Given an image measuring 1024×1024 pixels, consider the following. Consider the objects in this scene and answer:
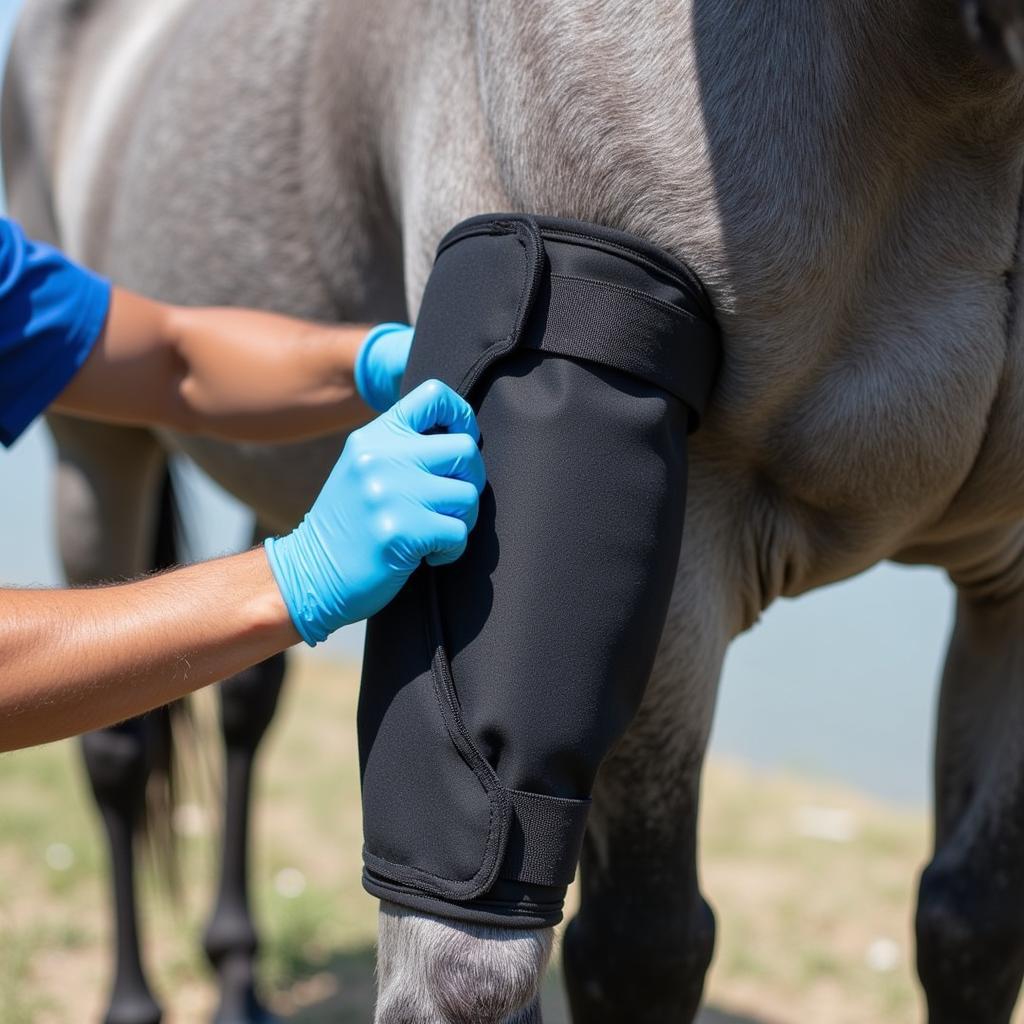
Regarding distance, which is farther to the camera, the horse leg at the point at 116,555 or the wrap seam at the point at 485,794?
the horse leg at the point at 116,555

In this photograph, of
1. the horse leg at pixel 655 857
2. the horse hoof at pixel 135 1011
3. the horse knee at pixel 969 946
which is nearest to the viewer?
the horse leg at pixel 655 857

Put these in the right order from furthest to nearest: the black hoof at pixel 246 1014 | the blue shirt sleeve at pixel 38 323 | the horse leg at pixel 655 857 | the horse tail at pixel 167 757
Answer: the horse tail at pixel 167 757, the black hoof at pixel 246 1014, the blue shirt sleeve at pixel 38 323, the horse leg at pixel 655 857

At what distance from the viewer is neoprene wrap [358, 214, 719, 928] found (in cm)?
93

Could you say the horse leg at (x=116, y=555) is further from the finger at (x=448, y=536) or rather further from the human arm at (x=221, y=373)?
the finger at (x=448, y=536)

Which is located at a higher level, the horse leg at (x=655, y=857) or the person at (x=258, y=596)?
the person at (x=258, y=596)

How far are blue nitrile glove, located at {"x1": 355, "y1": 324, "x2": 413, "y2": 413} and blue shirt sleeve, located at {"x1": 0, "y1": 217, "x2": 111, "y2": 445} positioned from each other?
325 mm

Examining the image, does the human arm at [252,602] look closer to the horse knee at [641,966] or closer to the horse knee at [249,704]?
the horse knee at [641,966]

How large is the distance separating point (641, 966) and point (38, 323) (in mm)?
935

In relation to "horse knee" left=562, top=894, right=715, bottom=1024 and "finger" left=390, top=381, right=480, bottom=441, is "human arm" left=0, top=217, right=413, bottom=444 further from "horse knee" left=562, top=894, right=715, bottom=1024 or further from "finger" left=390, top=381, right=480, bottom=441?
"horse knee" left=562, top=894, right=715, bottom=1024

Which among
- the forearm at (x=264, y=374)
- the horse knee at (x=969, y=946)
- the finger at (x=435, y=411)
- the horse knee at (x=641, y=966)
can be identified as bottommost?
the horse knee at (x=969, y=946)

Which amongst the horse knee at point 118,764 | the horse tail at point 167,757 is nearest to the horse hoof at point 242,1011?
the horse tail at point 167,757

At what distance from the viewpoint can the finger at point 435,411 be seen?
0.97 meters

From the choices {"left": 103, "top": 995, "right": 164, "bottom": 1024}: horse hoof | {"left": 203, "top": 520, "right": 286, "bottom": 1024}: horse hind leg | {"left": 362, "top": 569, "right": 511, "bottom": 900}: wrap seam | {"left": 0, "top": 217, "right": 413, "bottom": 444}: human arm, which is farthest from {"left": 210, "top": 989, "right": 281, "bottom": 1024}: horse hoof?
{"left": 362, "top": 569, "right": 511, "bottom": 900}: wrap seam

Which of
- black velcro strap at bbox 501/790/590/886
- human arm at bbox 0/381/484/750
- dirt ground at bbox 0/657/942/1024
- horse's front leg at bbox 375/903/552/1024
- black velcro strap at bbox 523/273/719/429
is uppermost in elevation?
black velcro strap at bbox 523/273/719/429
